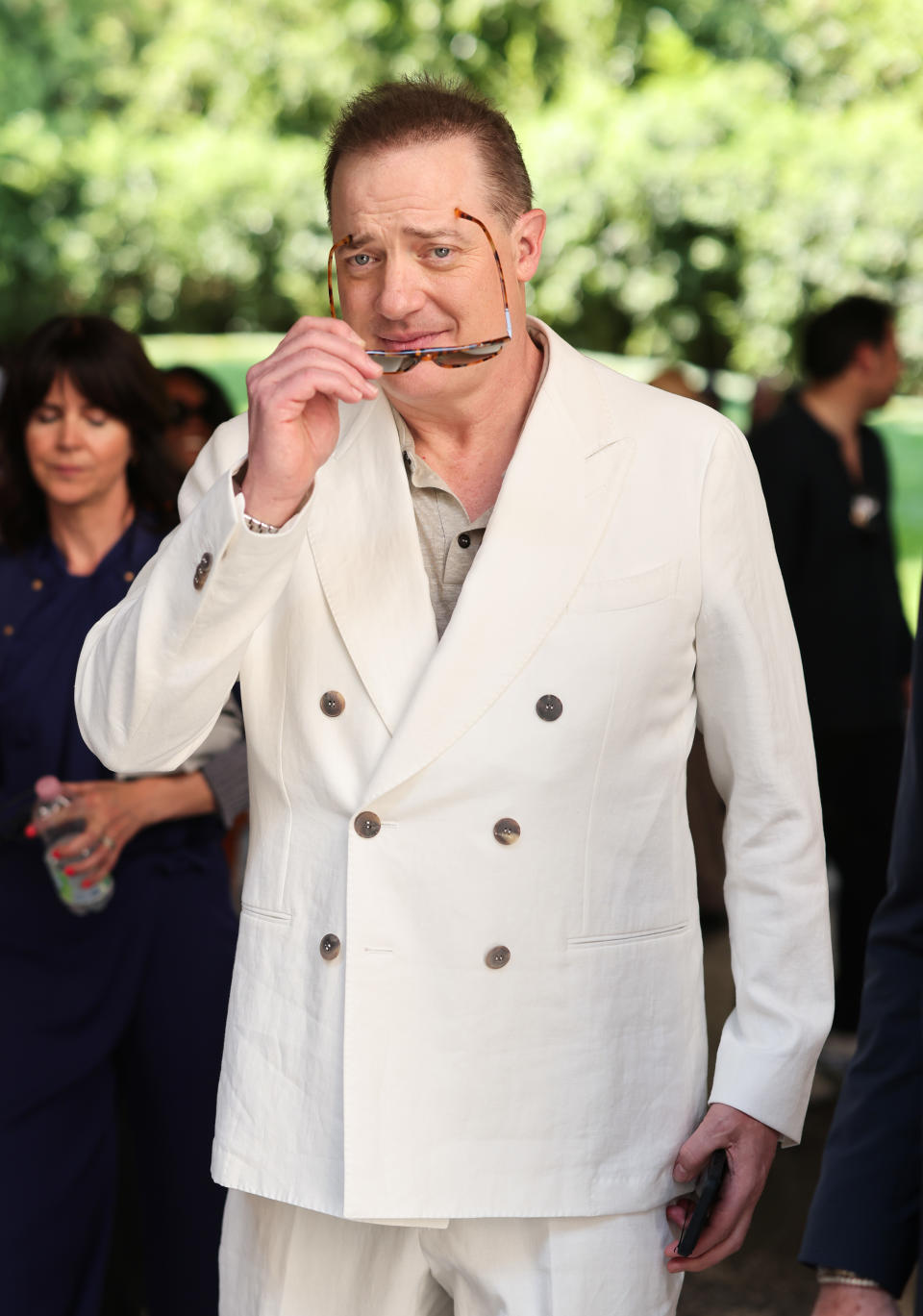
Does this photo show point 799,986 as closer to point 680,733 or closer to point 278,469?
point 680,733

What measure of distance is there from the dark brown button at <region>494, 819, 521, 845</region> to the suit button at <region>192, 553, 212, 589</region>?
1.46ft

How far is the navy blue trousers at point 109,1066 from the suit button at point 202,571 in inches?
58.6

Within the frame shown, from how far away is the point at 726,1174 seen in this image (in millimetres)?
2156

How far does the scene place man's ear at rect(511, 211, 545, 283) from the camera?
224 cm

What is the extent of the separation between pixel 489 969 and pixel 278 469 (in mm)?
635

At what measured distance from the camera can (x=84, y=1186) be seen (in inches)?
131

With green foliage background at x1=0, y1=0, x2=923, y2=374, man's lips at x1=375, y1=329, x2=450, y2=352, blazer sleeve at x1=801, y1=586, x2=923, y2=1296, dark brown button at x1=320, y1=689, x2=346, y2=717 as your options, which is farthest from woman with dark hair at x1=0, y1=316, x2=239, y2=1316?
green foliage background at x1=0, y1=0, x2=923, y2=374

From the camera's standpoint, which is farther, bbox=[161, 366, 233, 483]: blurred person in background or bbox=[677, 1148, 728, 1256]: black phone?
bbox=[161, 366, 233, 483]: blurred person in background

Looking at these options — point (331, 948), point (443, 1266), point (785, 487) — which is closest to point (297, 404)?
point (331, 948)

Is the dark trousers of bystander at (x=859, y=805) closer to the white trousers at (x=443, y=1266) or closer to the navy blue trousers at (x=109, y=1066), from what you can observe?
the navy blue trousers at (x=109, y=1066)

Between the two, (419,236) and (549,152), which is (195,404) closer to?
(419,236)

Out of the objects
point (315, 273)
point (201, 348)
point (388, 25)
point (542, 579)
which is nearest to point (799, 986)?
point (542, 579)

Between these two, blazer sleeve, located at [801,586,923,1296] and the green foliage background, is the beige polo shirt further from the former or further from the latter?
the green foliage background

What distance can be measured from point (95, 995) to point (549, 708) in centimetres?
155
